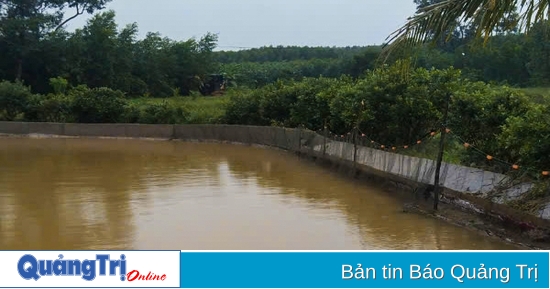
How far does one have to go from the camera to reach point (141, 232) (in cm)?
1102

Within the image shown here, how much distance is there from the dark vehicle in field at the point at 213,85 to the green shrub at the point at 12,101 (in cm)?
2043

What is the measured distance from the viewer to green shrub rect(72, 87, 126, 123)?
3447 centimetres

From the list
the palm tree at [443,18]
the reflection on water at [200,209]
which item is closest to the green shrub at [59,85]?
the reflection on water at [200,209]

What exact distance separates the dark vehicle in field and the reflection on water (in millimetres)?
33178

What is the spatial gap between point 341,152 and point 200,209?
21.5 ft

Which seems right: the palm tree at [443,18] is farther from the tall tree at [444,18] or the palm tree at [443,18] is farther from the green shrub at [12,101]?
the green shrub at [12,101]

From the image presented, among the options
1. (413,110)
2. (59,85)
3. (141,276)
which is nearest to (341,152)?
(413,110)

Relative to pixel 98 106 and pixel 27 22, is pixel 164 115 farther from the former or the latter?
pixel 27 22

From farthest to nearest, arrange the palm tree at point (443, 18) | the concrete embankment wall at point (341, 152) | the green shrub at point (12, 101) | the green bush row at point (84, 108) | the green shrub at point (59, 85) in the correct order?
the green shrub at point (59, 85), the green shrub at point (12, 101), the green bush row at point (84, 108), the concrete embankment wall at point (341, 152), the palm tree at point (443, 18)

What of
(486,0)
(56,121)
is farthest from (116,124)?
(486,0)

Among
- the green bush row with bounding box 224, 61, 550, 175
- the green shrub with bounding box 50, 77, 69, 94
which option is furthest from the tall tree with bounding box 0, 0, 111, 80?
the green bush row with bounding box 224, 61, 550, 175

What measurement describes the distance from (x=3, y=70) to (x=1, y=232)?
39.6 meters

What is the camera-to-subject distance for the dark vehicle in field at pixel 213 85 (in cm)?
5556

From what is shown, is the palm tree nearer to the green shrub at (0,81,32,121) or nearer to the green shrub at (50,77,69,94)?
the green shrub at (0,81,32,121)
